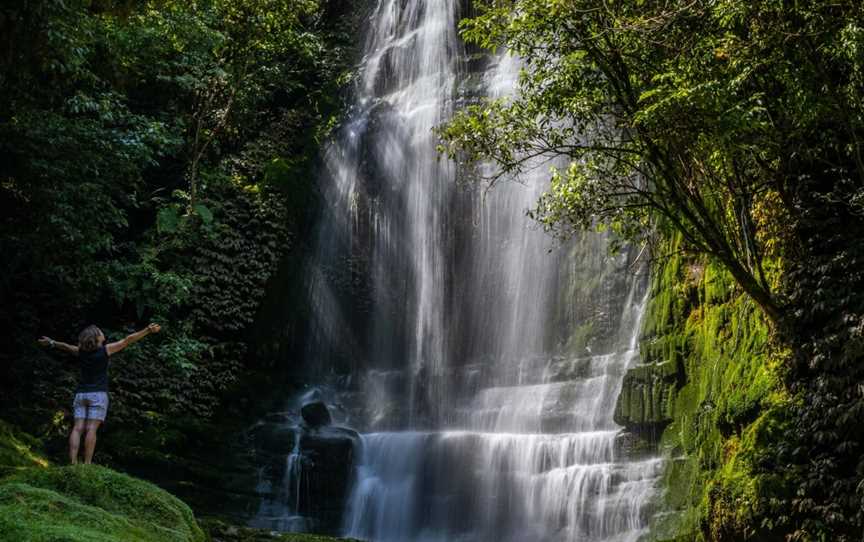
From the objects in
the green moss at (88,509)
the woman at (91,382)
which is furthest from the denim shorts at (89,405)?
the green moss at (88,509)

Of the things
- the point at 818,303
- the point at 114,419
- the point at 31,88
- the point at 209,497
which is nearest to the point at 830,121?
the point at 818,303

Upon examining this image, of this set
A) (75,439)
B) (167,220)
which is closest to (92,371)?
(75,439)

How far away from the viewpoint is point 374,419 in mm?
17094

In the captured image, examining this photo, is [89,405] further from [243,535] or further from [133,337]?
[243,535]

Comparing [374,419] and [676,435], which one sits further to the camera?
[374,419]

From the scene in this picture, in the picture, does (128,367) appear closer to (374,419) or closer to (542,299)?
(374,419)

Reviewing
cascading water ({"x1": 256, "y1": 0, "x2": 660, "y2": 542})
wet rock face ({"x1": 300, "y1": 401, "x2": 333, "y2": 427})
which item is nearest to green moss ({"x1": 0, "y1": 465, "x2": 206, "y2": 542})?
cascading water ({"x1": 256, "y1": 0, "x2": 660, "y2": 542})

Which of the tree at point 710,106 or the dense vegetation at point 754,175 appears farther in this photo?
the dense vegetation at point 754,175

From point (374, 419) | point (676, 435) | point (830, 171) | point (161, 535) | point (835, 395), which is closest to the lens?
point (161, 535)

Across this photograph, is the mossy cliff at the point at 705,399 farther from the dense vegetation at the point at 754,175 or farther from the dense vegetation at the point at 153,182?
the dense vegetation at the point at 153,182

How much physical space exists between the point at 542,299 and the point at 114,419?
28.2 ft

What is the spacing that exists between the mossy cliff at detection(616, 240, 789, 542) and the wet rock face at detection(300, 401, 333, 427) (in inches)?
265

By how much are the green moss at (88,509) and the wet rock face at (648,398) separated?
285 inches

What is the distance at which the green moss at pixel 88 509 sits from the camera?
377 cm
